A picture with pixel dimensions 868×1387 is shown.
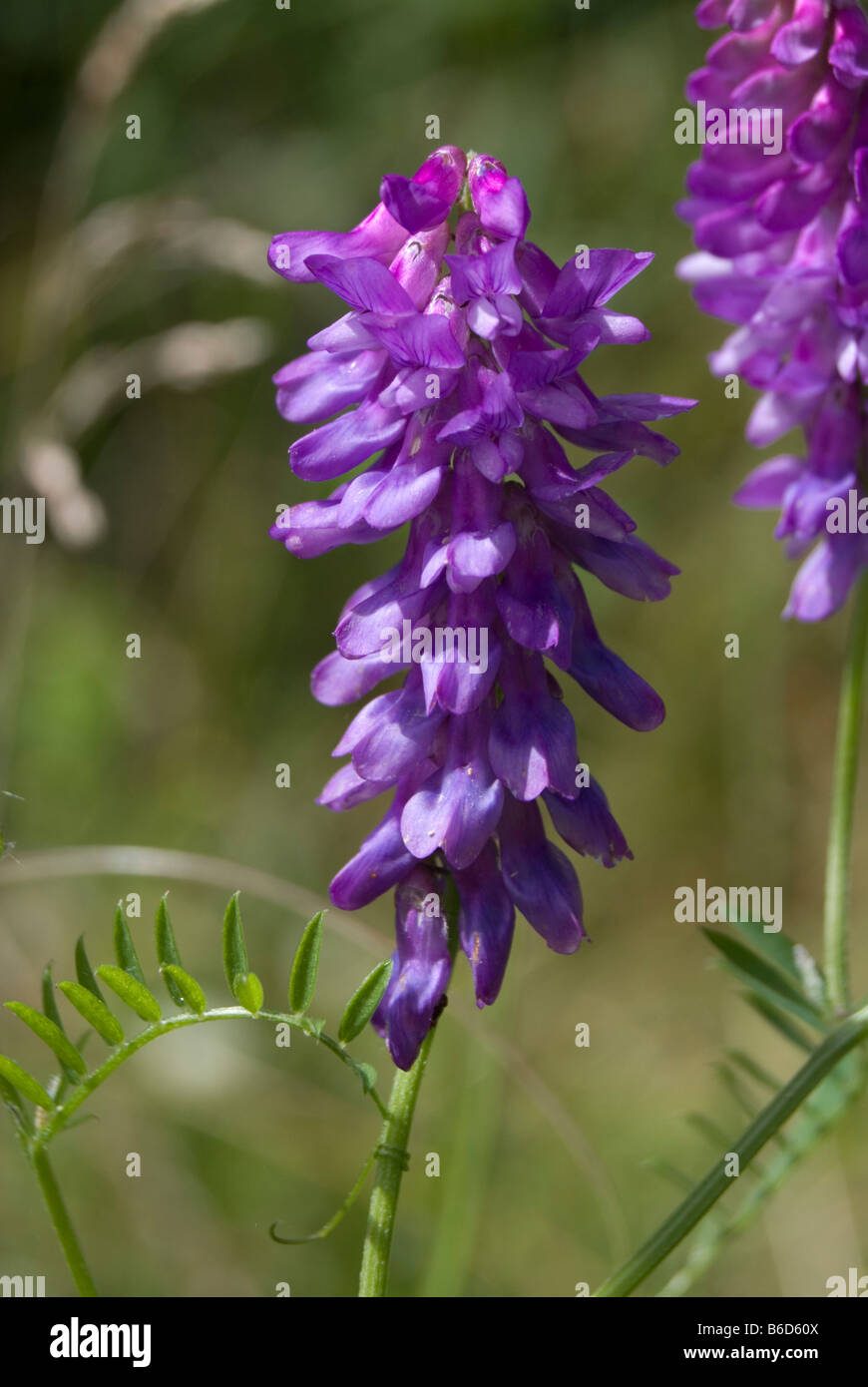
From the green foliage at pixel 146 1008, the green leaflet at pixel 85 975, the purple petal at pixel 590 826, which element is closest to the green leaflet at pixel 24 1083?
the green foliage at pixel 146 1008

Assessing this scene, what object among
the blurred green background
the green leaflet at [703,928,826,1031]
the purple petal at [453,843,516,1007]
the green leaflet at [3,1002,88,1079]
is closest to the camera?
the green leaflet at [3,1002,88,1079]

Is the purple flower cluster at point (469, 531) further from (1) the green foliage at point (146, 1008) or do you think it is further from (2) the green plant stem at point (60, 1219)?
(2) the green plant stem at point (60, 1219)

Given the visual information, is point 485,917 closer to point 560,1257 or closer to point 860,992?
point 560,1257

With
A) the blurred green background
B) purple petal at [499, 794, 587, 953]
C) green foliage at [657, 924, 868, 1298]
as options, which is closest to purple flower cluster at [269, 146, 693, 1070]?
purple petal at [499, 794, 587, 953]

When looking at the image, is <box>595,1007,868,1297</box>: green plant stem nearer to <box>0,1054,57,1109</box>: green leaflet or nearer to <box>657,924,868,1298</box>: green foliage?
<box>657,924,868,1298</box>: green foliage

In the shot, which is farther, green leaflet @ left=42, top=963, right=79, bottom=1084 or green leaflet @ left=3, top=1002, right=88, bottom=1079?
green leaflet @ left=42, top=963, right=79, bottom=1084

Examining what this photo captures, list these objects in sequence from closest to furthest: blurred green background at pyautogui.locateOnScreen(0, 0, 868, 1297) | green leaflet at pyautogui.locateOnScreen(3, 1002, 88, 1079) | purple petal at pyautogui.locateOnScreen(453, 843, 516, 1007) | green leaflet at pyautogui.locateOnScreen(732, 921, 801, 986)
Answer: green leaflet at pyautogui.locateOnScreen(3, 1002, 88, 1079)
purple petal at pyautogui.locateOnScreen(453, 843, 516, 1007)
green leaflet at pyautogui.locateOnScreen(732, 921, 801, 986)
blurred green background at pyautogui.locateOnScreen(0, 0, 868, 1297)
